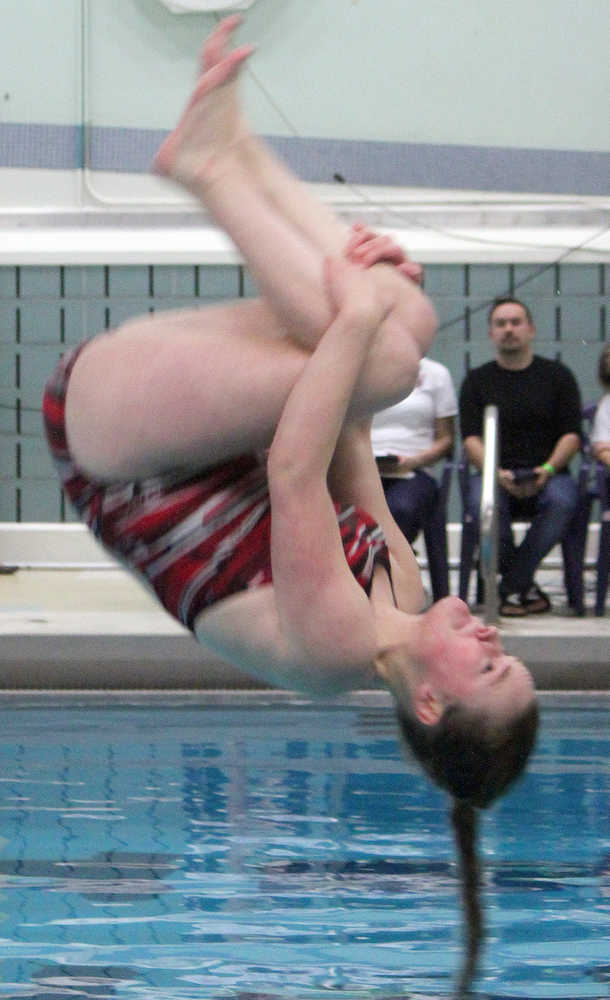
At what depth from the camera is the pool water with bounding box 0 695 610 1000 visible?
3.30m

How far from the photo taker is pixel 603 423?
6.75 meters

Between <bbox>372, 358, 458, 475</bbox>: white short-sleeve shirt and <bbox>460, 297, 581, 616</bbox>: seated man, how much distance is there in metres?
0.10

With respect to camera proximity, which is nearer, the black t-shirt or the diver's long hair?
the diver's long hair

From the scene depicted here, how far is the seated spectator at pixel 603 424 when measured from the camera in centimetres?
667

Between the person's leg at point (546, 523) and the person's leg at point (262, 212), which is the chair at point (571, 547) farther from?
the person's leg at point (262, 212)

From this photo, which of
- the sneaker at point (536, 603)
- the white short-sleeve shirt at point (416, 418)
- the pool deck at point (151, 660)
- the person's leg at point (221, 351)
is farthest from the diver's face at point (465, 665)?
the white short-sleeve shirt at point (416, 418)

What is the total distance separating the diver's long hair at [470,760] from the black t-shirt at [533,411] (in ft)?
13.5

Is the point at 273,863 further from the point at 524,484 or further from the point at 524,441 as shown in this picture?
the point at 524,441

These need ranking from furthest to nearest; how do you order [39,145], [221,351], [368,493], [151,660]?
[39,145]
[151,660]
[368,493]
[221,351]

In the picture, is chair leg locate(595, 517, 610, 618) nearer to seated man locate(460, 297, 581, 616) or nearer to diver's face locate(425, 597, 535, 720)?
seated man locate(460, 297, 581, 616)

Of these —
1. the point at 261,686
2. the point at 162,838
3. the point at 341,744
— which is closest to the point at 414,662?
the point at 162,838

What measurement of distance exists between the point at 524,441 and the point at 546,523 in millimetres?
433

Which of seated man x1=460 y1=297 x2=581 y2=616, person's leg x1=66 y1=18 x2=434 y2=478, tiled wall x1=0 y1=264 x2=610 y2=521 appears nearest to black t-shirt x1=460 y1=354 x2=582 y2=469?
seated man x1=460 y1=297 x2=581 y2=616

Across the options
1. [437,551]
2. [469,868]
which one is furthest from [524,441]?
[469,868]
